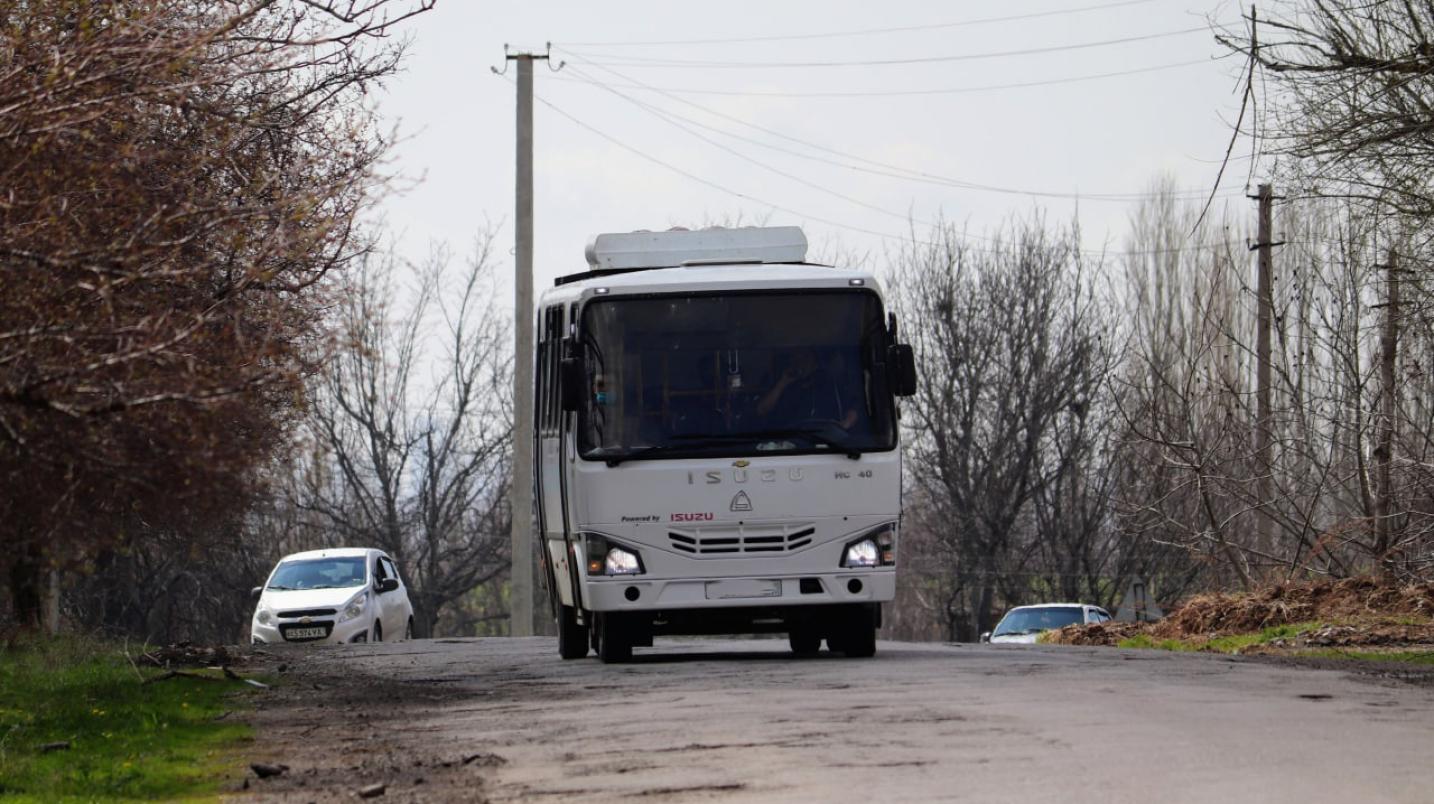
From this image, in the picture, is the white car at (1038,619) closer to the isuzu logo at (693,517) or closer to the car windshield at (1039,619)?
the car windshield at (1039,619)

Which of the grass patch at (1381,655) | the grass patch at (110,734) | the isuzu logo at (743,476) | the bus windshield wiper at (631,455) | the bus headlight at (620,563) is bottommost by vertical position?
the grass patch at (110,734)

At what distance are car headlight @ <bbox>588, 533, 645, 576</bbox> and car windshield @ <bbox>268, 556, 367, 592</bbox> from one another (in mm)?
13881

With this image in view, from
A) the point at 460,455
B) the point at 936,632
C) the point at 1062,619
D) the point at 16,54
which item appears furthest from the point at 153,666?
the point at 936,632

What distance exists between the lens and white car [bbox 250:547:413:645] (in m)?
27.4

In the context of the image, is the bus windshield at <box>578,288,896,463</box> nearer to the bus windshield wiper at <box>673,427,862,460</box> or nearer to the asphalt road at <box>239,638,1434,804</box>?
the bus windshield wiper at <box>673,427,862,460</box>

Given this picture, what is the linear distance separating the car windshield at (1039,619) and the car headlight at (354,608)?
10.7 metres

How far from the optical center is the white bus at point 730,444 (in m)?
15.2

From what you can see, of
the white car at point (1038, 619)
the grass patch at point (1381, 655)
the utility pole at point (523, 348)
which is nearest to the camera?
the grass patch at point (1381, 655)

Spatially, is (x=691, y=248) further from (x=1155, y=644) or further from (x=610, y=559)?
(x=1155, y=644)

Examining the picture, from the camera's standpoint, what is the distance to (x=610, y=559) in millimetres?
15281

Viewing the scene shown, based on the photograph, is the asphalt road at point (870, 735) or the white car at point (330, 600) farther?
the white car at point (330, 600)

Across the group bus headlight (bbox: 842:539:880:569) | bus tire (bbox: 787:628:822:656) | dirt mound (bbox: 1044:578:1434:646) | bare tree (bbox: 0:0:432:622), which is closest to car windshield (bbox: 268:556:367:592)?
dirt mound (bbox: 1044:578:1434:646)

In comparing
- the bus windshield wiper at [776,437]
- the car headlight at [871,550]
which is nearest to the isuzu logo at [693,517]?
the bus windshield wiper at [776,437]

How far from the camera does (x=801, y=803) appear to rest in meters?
7.31
